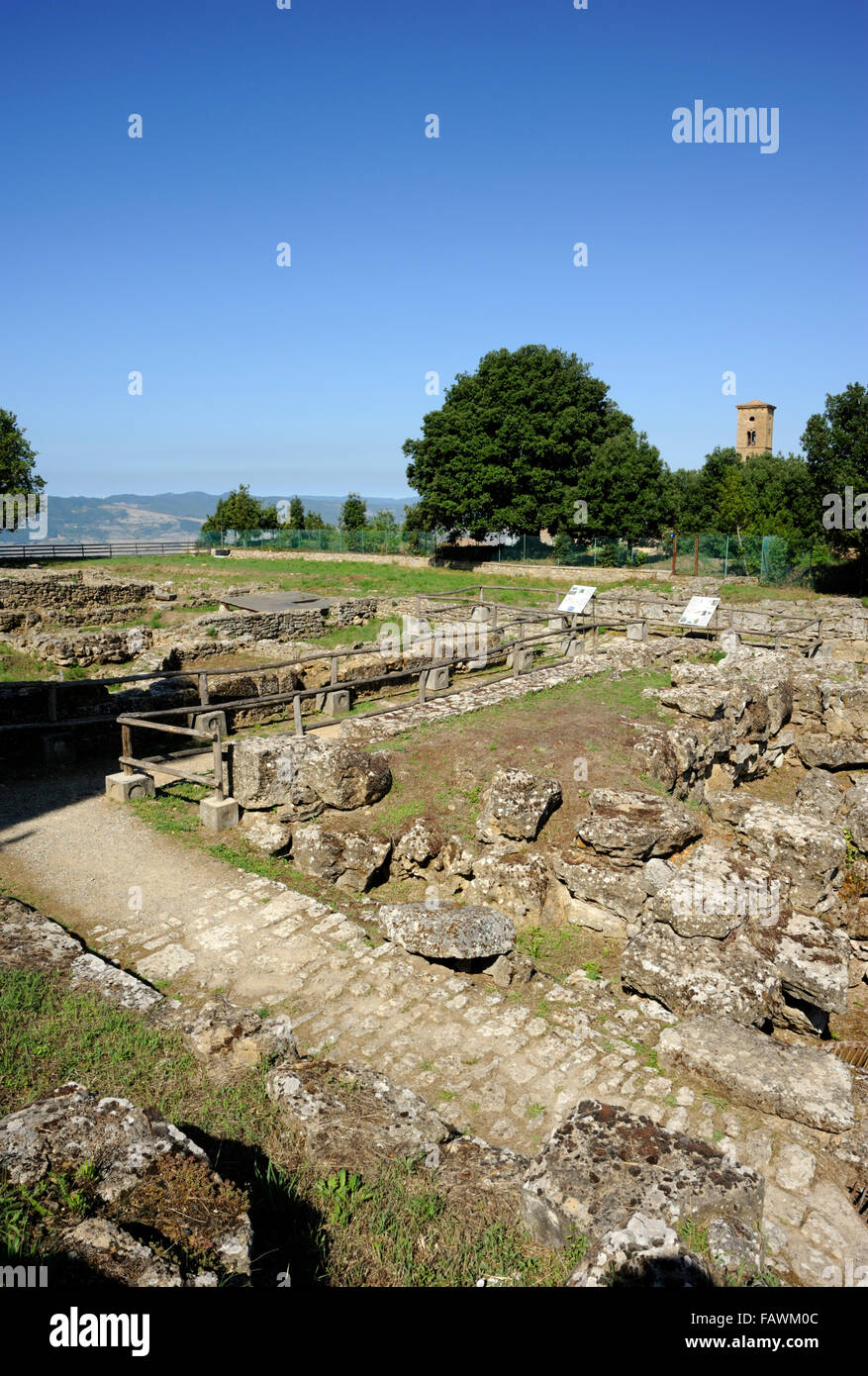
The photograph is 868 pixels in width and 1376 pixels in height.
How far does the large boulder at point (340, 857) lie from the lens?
8.84 meters

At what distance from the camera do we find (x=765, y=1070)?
5.43 m

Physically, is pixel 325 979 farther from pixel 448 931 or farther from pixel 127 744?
pixel 127 744

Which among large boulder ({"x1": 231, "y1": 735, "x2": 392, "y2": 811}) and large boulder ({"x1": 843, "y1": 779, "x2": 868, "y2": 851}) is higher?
large boulder ({"x1": 231, "y1": 735, "x2": 392, "y2": 811})

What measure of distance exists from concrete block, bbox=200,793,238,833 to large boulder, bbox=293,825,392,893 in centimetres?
108

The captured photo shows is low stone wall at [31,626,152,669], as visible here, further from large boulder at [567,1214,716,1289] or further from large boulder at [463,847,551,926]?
large boulder at [567,1214,716,1289]

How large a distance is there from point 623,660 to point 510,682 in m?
3.82

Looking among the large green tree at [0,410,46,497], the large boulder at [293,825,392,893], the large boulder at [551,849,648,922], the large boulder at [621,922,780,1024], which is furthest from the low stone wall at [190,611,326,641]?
the large green tree at [0,410,46,497]

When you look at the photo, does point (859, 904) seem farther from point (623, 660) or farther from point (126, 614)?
point (126, 614)

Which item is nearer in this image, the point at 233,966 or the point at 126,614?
the point at 233,966

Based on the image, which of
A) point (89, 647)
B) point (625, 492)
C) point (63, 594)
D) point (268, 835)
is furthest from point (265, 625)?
point (625, 492)

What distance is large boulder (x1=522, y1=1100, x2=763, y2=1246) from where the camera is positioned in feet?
12.9

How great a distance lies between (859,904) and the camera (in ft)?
32.7

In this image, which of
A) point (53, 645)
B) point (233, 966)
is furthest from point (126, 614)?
point (233, 966)
